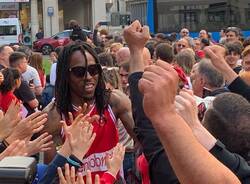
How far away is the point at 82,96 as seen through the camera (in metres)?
4.00

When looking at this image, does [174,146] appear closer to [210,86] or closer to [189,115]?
[189,115]

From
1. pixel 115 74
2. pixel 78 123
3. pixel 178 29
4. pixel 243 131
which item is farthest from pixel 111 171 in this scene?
pixel 178 29

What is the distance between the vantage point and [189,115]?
2.26 meters

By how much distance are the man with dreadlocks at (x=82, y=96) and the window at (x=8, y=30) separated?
37.9m

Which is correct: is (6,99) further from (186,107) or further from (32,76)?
(186,107)

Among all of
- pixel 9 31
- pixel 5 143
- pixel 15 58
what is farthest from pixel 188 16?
pixel 9 31

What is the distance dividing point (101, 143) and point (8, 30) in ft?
127

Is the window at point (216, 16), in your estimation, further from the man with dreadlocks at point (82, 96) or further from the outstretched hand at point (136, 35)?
the outstretched hand at point (136, 35)

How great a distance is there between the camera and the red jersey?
368cm

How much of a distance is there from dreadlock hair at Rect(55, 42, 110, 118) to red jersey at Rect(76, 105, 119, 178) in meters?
0.09

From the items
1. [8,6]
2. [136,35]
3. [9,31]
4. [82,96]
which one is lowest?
[82,96]

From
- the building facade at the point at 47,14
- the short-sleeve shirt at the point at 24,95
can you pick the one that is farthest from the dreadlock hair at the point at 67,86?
the building facade at the point at 47,14

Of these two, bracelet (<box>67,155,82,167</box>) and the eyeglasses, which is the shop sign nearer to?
the eyeglasses

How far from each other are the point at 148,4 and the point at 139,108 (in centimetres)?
1905
